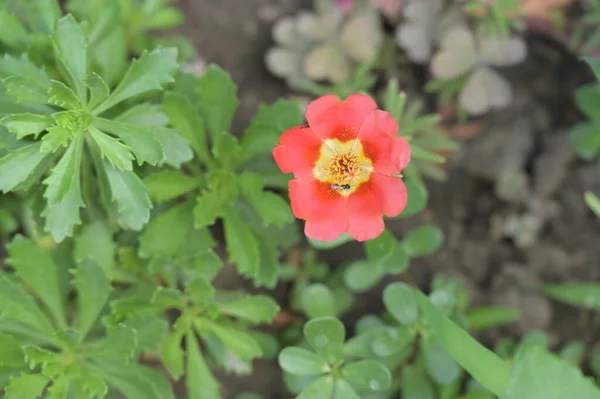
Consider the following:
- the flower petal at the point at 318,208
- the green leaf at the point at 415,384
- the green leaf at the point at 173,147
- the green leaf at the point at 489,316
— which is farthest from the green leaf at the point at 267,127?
the green leaf at the point at 489,316

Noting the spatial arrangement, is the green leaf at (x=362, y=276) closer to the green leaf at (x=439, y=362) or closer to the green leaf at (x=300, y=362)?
the green leaf at (x=439, y=362)

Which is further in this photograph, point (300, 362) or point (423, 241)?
point (423, 241)

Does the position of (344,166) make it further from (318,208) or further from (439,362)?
(439,362)

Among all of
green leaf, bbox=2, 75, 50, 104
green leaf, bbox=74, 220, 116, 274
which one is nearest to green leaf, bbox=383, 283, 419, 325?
green leaf, bbox=74, 220, 116, 274

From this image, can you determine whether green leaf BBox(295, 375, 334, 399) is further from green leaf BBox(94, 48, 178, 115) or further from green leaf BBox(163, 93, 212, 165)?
green leaf BBox(94, 48, 178, 115)

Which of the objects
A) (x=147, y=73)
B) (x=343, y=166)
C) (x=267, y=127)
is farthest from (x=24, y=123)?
(x=343, y=166)

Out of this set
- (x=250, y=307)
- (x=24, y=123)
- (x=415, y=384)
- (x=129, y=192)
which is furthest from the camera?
(x=415, y=384)
